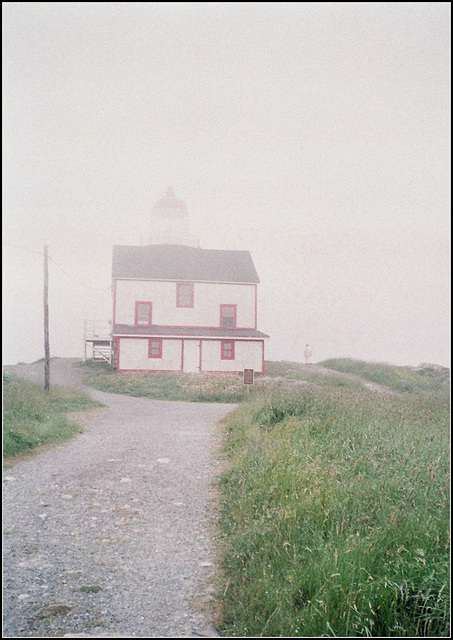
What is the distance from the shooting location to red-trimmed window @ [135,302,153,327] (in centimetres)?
718

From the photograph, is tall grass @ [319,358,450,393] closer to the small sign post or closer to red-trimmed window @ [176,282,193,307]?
the small sign post

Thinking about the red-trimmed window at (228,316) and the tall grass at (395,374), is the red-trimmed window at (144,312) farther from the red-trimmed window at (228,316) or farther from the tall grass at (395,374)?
the tall grass at (395,374)

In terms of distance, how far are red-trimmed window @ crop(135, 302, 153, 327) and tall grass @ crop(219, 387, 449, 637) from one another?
2.74 meters

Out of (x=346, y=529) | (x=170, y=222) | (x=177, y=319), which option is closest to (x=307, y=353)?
(x=346, y=529)

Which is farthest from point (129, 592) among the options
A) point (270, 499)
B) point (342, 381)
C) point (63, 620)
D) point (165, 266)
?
point (165, 266)

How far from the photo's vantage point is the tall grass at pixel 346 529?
277 centimetres

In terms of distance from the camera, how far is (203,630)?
3.07 m

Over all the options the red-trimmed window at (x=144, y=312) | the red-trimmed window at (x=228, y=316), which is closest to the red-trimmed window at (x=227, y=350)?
the red-trimmed window at (x=228, y=316)

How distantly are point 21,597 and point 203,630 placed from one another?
1351mm

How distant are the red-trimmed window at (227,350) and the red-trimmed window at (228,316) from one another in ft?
0.94

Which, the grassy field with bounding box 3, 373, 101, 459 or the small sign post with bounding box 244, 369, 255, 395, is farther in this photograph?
the small sign post with bounding box 244, 369, 255, 395

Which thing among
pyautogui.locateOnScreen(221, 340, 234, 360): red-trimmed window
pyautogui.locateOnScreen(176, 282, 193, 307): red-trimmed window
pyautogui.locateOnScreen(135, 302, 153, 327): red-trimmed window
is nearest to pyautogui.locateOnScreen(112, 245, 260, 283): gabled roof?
pyautogui.locateOnScreen(176, 282, 193, 307): red-trimmed window

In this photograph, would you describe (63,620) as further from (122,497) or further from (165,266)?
(165,266)

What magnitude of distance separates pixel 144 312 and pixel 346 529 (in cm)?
471
